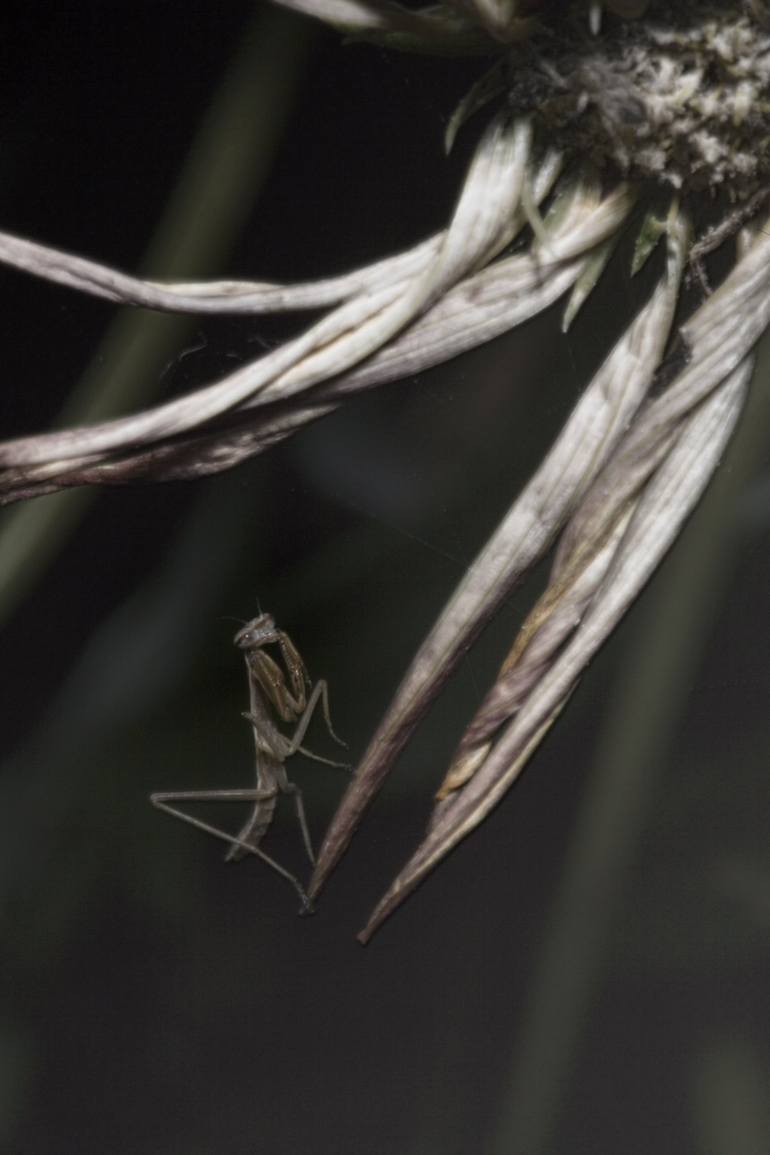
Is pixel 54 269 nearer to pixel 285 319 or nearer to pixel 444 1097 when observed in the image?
pixel 285 319

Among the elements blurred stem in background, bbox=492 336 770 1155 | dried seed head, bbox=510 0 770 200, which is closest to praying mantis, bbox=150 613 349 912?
blurred stem in background, bbox=492 336 770 1155

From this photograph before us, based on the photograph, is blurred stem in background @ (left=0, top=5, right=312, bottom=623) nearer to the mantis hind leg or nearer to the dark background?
the dark background

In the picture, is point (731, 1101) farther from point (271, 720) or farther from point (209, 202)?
point (209, 202)

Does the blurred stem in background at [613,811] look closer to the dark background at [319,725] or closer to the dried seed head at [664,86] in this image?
the dark background at [319,725]

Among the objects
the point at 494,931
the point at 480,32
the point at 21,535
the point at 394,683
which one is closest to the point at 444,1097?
the point at 494,931

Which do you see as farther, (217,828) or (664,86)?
(217,828)

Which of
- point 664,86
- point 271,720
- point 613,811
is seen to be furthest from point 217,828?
point 664,86
